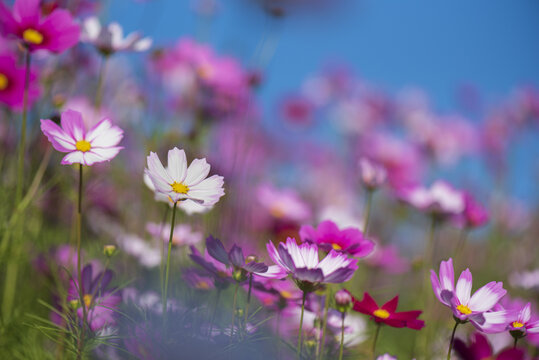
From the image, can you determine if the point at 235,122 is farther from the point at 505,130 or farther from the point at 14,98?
the point at 505,130

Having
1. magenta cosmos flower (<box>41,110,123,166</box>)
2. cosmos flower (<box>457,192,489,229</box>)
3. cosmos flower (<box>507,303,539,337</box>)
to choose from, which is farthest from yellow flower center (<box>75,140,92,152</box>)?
cosmos flower (<box>457,192,489,229</box>)

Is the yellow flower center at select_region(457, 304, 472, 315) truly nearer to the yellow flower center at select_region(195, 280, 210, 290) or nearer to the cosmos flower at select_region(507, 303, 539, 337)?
the cosmos flower at select_region(507, 303, 539, 337)

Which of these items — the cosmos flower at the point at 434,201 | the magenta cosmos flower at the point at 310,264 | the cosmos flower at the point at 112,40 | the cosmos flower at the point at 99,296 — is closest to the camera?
the magenta cosmos flower at the point at 310,264

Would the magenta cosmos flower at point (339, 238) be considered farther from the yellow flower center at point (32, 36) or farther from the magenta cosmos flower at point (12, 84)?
the magenta cosmos flower at point (12, 84)

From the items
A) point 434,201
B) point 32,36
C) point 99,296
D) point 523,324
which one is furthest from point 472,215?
point 32,36

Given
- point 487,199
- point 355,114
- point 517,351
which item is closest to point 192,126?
point 517,351

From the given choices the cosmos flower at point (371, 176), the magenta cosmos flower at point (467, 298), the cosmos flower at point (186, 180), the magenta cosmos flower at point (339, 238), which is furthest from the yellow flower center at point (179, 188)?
the cosmos flower at point (371, 176)
